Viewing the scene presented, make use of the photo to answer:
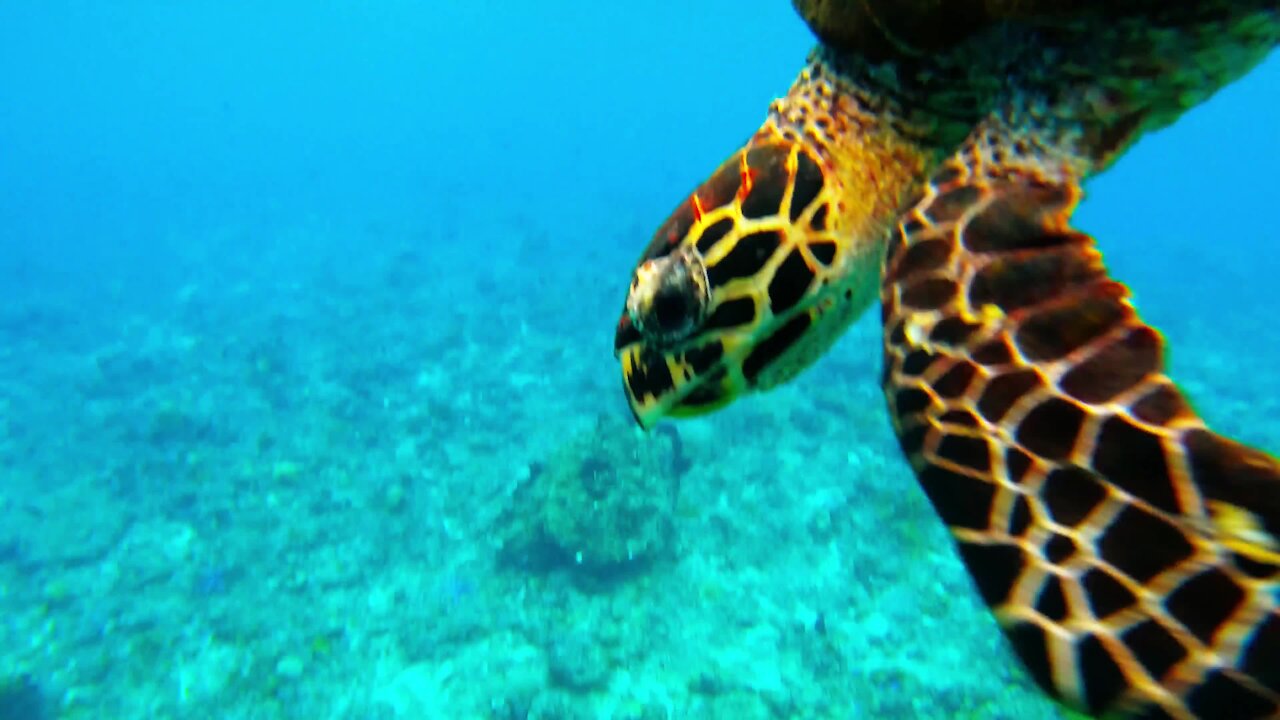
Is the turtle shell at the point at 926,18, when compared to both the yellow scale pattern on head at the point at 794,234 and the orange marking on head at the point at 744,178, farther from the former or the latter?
the orange marking on head at the point at 744,178

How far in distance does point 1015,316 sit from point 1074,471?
35 centimetres

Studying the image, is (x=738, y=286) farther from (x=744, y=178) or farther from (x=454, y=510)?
(x=454, y=510)

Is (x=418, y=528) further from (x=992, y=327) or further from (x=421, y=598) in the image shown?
(x=992, y=327)

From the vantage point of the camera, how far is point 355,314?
16.6 metres

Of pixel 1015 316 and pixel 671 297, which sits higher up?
pixel 671 297

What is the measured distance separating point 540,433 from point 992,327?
30.1 ft

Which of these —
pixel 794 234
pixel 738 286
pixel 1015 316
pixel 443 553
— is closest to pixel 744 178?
pixel 794 234

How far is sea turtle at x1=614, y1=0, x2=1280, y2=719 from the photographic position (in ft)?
3.35

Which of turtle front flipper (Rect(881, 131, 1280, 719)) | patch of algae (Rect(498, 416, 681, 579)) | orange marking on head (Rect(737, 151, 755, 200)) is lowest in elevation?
turtle front flipper (Rect(881, 131, 1280, 719))

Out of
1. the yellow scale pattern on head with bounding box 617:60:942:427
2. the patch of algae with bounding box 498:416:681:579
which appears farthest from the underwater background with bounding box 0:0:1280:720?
the yellow scale pattern on head with bounding box 617:60:942:427

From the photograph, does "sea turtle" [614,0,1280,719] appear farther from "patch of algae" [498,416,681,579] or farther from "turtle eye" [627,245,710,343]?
"patch of algae" [498,416,681,579]

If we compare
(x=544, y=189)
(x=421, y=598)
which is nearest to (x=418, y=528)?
(x=421, y=598)

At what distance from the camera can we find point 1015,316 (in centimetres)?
143

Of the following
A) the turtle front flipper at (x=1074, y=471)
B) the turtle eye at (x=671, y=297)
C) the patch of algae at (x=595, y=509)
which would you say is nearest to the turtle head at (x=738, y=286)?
the turtle eye at (x=671, y=297)
